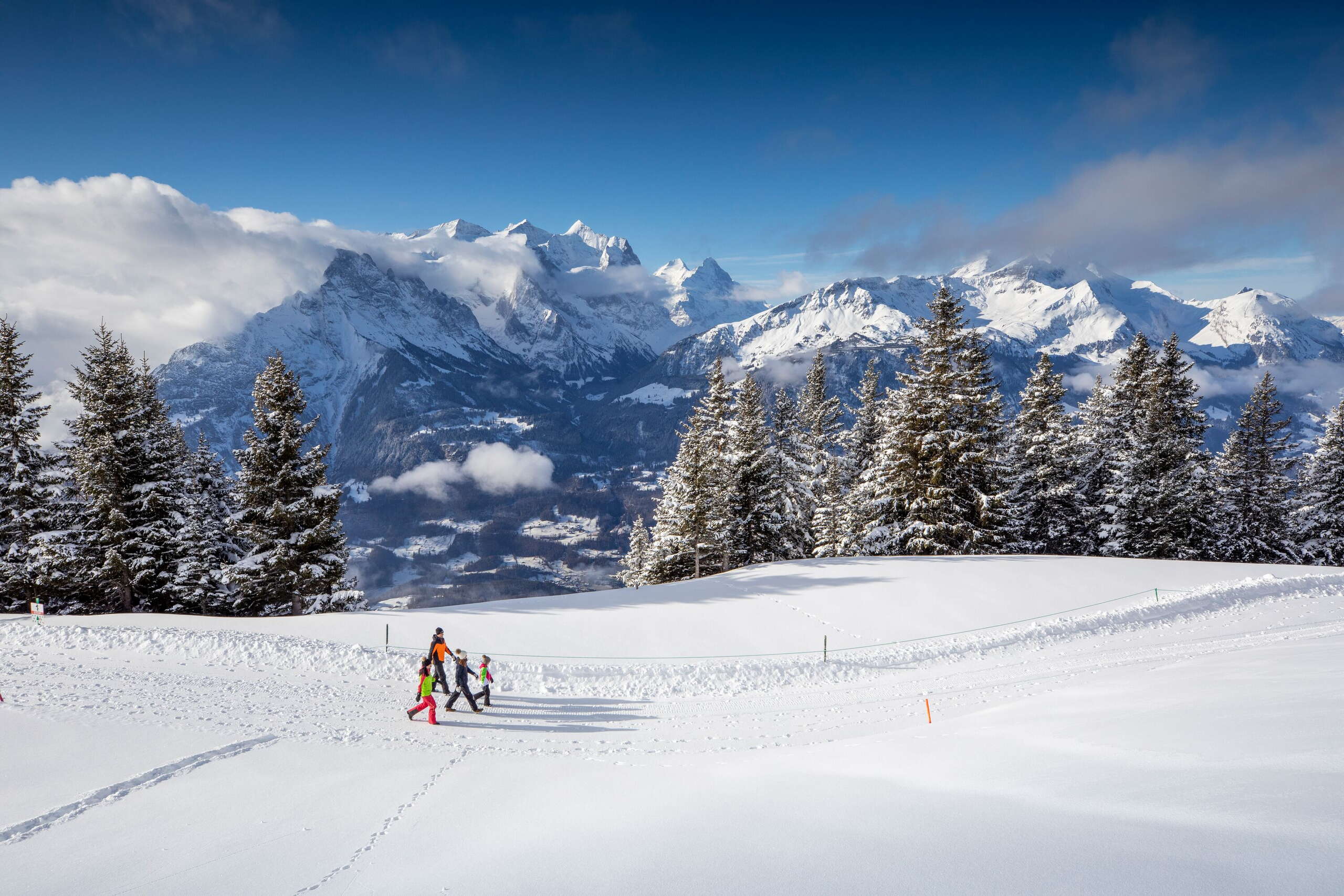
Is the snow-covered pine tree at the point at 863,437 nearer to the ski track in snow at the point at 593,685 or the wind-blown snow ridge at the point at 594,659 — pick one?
the wind-blown snow ridge at the point at 594,659

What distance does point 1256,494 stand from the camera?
→ 36.0 meters

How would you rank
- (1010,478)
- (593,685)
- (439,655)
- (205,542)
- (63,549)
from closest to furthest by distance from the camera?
(439,655) < (593,685) < (63,549) < (205,542) < (1010,478)

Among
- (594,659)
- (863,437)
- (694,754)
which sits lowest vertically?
(694,754)

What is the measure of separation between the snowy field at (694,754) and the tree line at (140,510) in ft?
18.9

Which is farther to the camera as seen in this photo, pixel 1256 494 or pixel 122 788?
pixel 1256 494

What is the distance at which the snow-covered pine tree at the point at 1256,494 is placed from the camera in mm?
35344

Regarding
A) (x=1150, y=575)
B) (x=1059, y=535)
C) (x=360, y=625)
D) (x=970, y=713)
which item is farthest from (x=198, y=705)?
(x=1059, y=535)

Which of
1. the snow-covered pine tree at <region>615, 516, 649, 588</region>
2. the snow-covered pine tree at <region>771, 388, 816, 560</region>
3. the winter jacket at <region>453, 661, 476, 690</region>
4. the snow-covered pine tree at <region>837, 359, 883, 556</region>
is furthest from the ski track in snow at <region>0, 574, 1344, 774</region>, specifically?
the snow-covered pine tree at <region>615, 516, 649, 588</region>

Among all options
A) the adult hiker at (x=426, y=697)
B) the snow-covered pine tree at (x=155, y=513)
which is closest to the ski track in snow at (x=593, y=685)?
the adult hiker at (x=426, y=697)

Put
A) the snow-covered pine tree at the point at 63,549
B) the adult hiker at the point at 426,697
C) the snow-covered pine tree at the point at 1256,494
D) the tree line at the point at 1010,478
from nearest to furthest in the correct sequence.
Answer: the adult hiker at the point at 426,697, the snow-covered pine tree at the point at 63,549, the tree line at the point at 1010,478, the snow-covered pine tree at the point at 1256,494

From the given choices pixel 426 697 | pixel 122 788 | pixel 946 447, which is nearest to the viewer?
pixel 122 788

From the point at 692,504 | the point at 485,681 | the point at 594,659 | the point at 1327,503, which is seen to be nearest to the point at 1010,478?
the point at 692,504

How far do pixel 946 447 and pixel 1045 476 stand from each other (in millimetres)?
8540

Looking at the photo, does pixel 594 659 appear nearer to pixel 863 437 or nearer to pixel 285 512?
pixel 285 512
